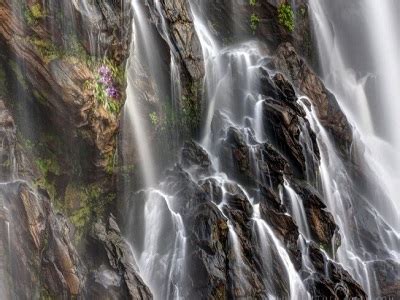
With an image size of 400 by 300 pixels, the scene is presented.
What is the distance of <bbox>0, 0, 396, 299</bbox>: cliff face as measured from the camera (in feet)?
37.2

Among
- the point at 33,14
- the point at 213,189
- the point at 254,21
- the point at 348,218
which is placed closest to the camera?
the point at 33,14

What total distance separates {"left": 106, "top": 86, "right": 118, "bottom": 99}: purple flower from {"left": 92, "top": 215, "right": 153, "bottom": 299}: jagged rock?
371 cm

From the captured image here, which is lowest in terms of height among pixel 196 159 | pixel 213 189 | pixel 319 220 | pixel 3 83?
pixel 319 220

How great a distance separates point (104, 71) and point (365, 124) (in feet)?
56.8

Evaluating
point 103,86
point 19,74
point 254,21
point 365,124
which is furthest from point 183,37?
point 365,124

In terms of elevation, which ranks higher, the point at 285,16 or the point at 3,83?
the point at 285,16

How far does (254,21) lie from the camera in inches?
883

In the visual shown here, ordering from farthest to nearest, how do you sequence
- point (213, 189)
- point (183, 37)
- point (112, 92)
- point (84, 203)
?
point (183, 37) < point (213, 189) < point (84, 203) < point (112, 92)

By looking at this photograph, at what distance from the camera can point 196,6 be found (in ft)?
70.0

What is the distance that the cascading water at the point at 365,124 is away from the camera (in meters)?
17.8

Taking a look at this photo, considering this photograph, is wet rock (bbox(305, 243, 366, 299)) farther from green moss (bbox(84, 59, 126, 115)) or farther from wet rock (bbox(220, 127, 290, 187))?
green moss (bbox(84, 59, 126, 115))

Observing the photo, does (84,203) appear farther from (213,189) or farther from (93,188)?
(213,189)

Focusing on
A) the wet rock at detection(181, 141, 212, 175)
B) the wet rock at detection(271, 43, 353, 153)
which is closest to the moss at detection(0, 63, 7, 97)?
the wet rock at detection(181, 141, 212, 175)

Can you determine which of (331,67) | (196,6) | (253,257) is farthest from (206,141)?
(331,67)
